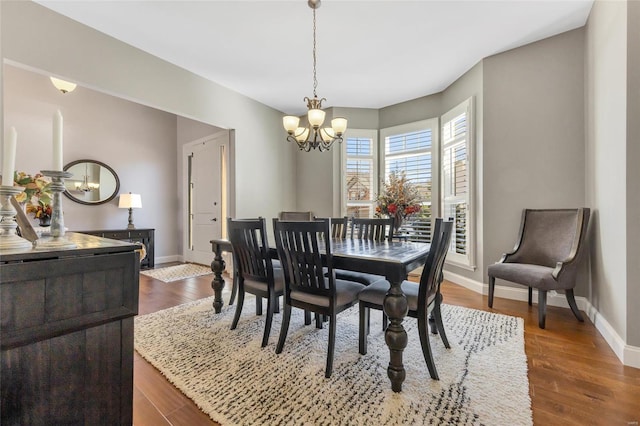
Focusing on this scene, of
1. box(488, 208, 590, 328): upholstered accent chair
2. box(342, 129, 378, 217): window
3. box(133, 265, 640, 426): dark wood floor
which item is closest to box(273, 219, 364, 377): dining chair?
box(133, 265, 640, 426): dark wood floor

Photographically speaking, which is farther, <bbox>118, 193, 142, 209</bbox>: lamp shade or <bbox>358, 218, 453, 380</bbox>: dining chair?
<bbox>118, 193, 142, 209</bbox>: lamp shade

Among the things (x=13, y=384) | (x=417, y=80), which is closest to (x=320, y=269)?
(x=13, y=384)

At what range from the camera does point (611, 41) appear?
90.4 inches

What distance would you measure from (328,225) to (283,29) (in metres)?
2.31

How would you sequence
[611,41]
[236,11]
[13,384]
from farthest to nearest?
[236,11], [611,41], [13,384]

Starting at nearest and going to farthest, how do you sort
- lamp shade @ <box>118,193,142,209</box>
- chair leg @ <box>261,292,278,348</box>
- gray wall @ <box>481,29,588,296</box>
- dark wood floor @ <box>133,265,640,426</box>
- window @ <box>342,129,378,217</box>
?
dark wood floor @ <box>133,265,640,426</box> → chair leg @ <box>261,292,278,348</box> → gray wall @ <box>481,29,588,296</box> → window @ <box>342,129,378,217</box> → lamp shade @ <box>118,193,142,209</box>

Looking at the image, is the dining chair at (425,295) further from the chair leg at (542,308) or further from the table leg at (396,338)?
the chair leg at (542,308)

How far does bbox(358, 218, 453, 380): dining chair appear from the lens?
71.2 inches

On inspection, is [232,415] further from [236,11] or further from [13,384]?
[236,11]

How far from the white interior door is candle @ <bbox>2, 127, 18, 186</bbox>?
382cm

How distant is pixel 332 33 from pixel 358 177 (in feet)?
8.12

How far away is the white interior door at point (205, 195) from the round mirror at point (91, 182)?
1325mm

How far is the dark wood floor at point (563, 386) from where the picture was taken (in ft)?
4.86

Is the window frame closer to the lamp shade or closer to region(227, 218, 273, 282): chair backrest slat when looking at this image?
region(227, 218, 273, 282): chair backrest slat
